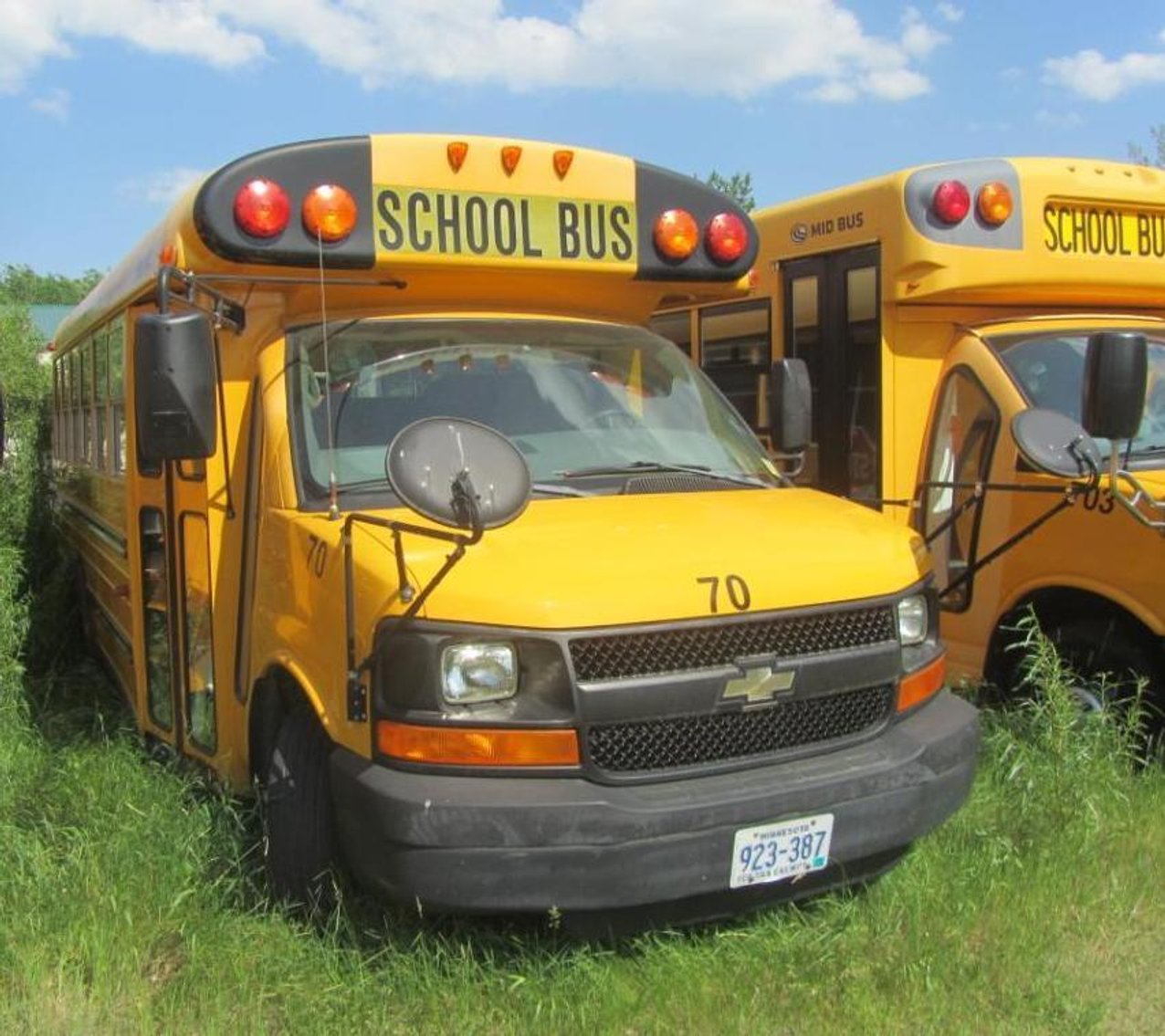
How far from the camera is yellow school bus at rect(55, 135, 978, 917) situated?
3084mm

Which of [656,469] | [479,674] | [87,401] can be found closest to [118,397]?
[87,401]

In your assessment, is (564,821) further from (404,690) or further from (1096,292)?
(1096,292)

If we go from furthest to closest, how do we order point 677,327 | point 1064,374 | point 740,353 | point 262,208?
1. point 677,327
2. point 740,353
3. point 1064,374
4. point 262,208

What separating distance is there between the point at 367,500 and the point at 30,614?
4258 millimetres

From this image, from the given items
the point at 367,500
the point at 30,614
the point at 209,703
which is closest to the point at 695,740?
the point at 367,500

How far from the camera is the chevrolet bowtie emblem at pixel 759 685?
10.8 feet

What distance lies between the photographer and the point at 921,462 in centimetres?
598

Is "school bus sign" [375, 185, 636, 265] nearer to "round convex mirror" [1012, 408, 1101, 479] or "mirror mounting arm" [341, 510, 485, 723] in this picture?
"mirror mounting arm" [341, 510, 485, 723]

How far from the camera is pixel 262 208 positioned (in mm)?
4035

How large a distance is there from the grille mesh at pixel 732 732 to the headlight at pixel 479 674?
0.26 m

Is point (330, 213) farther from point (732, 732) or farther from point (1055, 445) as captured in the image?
point (1055, 445)

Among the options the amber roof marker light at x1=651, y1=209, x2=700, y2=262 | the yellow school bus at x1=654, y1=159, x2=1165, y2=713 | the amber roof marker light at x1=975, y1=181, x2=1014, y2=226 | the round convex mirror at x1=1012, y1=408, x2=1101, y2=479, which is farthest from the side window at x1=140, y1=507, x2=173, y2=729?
the amber roof marker light at x1=975, y1=181, x2=1014, y2=226

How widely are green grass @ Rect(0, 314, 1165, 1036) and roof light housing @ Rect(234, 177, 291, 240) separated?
6.45 ft

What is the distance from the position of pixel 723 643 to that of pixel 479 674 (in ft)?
2.19
